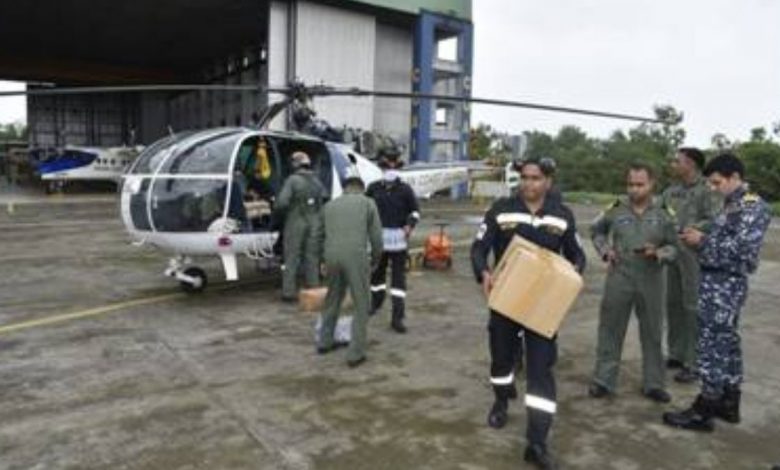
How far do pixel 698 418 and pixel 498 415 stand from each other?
3.97ft

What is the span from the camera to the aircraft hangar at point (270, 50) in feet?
91.3

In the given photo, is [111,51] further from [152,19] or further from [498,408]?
[498,408]

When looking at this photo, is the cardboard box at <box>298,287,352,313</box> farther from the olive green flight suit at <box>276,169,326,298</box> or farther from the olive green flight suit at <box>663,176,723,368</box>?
the olive green flight suit at <box>663,176,723,368</box>

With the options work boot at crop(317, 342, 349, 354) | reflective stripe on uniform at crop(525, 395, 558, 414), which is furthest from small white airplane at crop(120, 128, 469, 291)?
reflective stripe on uniform at crop(525, 395, 558, 414)

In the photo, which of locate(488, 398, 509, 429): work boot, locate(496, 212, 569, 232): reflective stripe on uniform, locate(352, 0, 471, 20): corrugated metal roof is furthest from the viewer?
locate(352, 0, 471, 20): corrugated metal roof

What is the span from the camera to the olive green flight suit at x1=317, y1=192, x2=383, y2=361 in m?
5.71

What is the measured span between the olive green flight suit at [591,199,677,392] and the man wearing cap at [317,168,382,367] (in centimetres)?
176

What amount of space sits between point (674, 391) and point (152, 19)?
31.3 metres

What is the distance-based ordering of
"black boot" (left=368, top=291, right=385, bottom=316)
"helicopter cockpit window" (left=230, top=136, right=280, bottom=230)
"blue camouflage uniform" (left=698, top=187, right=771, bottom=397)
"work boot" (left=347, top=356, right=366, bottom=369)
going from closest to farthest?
"blue camouflage uniform" (left=698, top=187, right=771, bottom=397), "work boot" (left=347, top=356, right=366, bottom=369), "black boot" (left=368, top=291, right=385, bottom=316), "helicopter cockpit window" (left=230, top=136, right=280, bottom=230)

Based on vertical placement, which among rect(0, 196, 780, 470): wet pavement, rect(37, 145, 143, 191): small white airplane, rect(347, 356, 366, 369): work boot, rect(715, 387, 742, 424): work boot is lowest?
rect(0, 196, 780, 470): wet pavement

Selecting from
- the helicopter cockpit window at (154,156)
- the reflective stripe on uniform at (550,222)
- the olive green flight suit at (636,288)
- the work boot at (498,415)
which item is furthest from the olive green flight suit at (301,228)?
the reflective stripe on uniform at (550,222)

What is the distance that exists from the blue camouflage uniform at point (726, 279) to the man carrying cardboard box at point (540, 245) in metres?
0.81

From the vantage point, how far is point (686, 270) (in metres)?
5.48

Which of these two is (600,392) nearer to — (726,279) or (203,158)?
(726,279)
